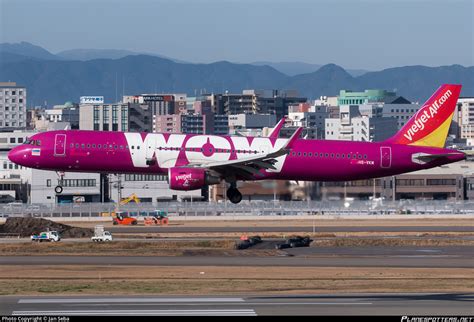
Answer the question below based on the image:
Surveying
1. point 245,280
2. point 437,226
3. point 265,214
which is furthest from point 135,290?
point 265,214

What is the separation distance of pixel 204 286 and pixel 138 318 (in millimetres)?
13277

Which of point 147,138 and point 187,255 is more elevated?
point 147,138

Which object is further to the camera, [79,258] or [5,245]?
[5,245]

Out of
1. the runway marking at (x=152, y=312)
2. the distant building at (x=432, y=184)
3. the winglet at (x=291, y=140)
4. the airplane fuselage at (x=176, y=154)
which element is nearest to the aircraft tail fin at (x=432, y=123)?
the airplane fuselage at (x=176, y=154)

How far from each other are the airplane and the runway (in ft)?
14.8

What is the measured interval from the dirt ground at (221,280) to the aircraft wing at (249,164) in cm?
784

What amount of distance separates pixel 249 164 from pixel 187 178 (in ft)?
13.5

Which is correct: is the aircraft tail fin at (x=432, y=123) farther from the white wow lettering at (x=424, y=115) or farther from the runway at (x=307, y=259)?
the runway at (x=307, y=259)

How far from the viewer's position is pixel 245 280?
6019cm

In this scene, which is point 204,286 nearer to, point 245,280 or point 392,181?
point 245,280

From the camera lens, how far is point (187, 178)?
71188 millimetres
